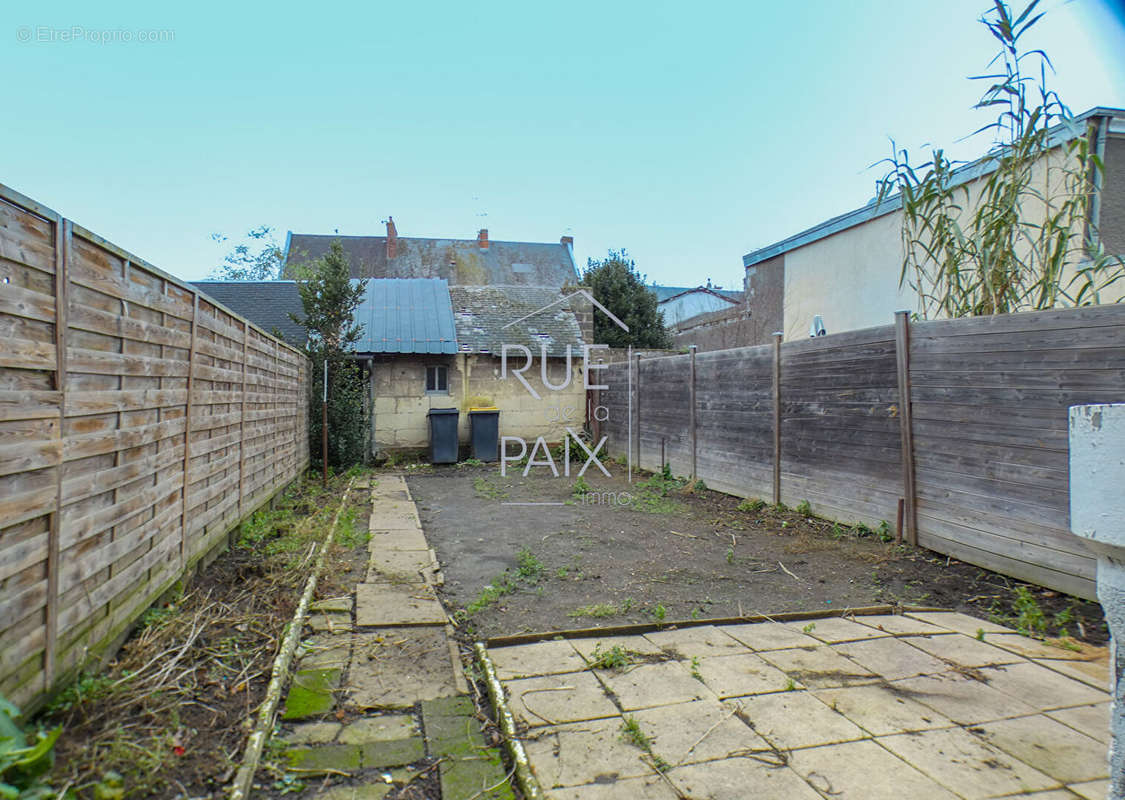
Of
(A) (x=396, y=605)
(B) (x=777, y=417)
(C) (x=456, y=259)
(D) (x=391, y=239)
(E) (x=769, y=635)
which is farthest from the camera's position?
(C) (x=456, y=259)

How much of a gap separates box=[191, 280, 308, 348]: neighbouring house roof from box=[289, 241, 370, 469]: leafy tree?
1.16m

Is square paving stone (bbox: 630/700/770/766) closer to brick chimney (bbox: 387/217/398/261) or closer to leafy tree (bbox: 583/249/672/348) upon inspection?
leafy tree (bbox: 583/249/672/348)

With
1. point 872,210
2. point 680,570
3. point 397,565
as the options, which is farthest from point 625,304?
point 397,565

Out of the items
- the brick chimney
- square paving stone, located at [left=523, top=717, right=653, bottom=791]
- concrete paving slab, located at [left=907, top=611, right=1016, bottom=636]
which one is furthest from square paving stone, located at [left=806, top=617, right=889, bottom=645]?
the brick chimney

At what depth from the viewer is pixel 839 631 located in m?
3.27

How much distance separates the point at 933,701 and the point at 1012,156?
3803 mm

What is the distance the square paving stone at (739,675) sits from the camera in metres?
2.58

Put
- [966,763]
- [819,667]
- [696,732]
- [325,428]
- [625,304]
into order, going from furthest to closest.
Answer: [625,304] → [325,428] → [819,667] → [696,732] → [966,763]

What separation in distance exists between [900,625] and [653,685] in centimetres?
161

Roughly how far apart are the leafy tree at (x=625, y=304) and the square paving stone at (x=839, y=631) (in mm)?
15241

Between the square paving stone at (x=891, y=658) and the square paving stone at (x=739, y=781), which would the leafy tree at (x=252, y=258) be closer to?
the square paving stone at (x=891, y=658)

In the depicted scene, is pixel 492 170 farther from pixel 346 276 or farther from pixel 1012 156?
pixel 1012 156

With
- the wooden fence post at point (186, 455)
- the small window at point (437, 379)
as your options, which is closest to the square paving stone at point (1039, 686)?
the wooden fence post at point (186, 455)

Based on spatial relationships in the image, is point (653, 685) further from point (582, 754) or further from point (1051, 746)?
point (1051, 746)
